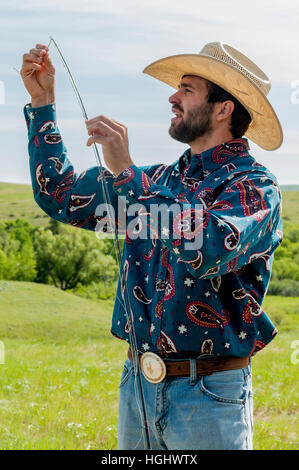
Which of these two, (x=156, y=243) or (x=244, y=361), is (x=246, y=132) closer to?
(x=156, y=243)

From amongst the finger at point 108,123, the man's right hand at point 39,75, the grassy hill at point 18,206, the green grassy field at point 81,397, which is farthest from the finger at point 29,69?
the grassy hill at point 18,206

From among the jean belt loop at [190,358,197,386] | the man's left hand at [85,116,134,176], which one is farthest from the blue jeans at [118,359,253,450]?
the man's left hand at [85,116,134,176]

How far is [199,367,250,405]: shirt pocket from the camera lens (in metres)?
2.39

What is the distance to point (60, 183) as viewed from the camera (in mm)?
2752

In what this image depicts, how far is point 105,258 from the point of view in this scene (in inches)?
1390

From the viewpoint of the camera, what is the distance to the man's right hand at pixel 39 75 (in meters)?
2.60

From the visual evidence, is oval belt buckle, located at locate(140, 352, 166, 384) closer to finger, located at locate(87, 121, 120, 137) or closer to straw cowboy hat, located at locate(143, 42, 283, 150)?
finger, located at locate(87, 121, 120, 137)

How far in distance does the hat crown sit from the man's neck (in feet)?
0.95

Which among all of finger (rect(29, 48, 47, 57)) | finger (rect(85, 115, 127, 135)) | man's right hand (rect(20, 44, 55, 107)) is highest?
finger (rect(29, 48, 47, 57))

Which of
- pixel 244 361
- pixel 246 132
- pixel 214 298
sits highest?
pixel 246 132

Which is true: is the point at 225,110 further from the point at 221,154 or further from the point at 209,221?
the point at 209,221

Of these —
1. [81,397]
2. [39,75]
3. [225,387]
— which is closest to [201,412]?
[225,387]
